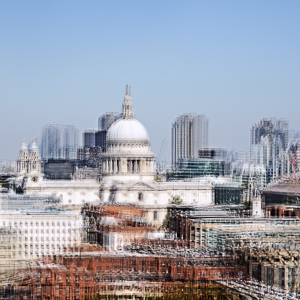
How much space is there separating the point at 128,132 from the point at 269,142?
83.8 feet

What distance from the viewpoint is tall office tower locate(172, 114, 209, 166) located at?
84125mm

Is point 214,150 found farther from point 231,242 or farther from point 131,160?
point 231,242

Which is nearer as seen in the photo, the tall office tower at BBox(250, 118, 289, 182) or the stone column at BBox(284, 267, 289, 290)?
the stone column at BBox(284, 267, 289, 290)

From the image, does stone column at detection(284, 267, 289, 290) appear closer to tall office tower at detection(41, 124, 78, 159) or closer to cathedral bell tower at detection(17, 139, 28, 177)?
cathedral bell tower at detection(17, 139, 28, 177)

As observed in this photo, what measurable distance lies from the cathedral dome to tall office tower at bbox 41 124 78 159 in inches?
1259

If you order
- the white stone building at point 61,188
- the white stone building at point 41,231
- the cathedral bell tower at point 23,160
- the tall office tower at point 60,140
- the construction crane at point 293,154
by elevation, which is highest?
the tall office tower at point 60,140

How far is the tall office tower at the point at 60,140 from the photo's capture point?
8825 cm

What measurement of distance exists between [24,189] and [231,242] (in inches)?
899

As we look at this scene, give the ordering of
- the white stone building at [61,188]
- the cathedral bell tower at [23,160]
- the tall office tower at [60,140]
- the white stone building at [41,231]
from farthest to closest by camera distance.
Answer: the tall office tower at [60,140] < the cathedral bell tower at [23,160] < the white stone building at [61,188] < the white stone building at [41,231]

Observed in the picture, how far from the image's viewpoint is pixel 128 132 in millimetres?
55656

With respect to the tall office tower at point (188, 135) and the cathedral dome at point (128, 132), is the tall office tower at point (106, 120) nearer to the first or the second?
the tall office tower at point (188, 135)

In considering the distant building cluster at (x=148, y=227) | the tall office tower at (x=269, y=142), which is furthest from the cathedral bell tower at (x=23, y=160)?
the tall office tower at (x=269, y=142)

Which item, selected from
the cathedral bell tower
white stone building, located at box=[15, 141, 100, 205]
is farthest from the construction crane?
white stone building, located at box=[15, 141, 100, 205]

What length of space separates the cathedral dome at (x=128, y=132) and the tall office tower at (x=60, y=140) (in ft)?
105
